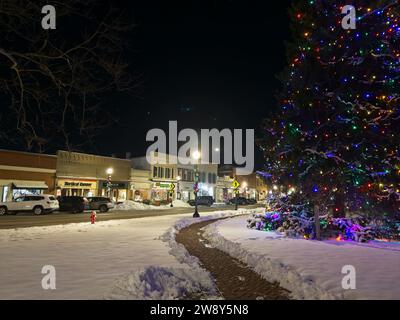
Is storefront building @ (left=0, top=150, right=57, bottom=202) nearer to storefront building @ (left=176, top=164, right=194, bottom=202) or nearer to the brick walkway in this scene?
storefront building @ (left=176, top=164, right=194, bottom=202)

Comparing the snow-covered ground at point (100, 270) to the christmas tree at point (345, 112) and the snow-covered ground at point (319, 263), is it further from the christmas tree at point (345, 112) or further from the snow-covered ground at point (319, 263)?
the christmas tree at point (345, 112)

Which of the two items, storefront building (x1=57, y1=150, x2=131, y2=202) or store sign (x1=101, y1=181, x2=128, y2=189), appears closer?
storefront building (x1=57, y1=150, x2=131, y2=202)

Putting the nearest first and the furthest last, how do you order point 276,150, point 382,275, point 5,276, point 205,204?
point 5,276, point 382,275, point 276,150, point 205,204

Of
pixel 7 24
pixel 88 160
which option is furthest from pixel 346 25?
pixel 88 160

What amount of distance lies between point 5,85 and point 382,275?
461 inches

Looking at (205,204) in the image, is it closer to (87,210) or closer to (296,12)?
(87,210)

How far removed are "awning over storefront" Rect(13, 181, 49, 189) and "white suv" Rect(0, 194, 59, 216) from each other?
330 inches

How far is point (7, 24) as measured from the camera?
9742mm

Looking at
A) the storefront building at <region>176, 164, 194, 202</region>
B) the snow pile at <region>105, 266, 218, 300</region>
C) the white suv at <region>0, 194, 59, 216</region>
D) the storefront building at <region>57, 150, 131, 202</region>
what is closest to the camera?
the snow pile at <region>105, 266, 218, 300</region>

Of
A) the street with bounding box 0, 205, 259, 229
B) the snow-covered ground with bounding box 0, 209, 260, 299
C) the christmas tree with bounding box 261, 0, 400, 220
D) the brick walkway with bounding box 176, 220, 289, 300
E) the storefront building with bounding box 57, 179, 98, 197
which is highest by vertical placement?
the christmas tree with bounding box 261, 0, 400, 220

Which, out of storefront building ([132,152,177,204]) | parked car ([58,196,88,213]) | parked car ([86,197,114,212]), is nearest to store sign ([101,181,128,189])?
storefront building ([132,152,177,204])

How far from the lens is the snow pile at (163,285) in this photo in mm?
6199

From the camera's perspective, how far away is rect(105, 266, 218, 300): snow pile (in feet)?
20.3

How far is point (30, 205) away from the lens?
98.6 feet
